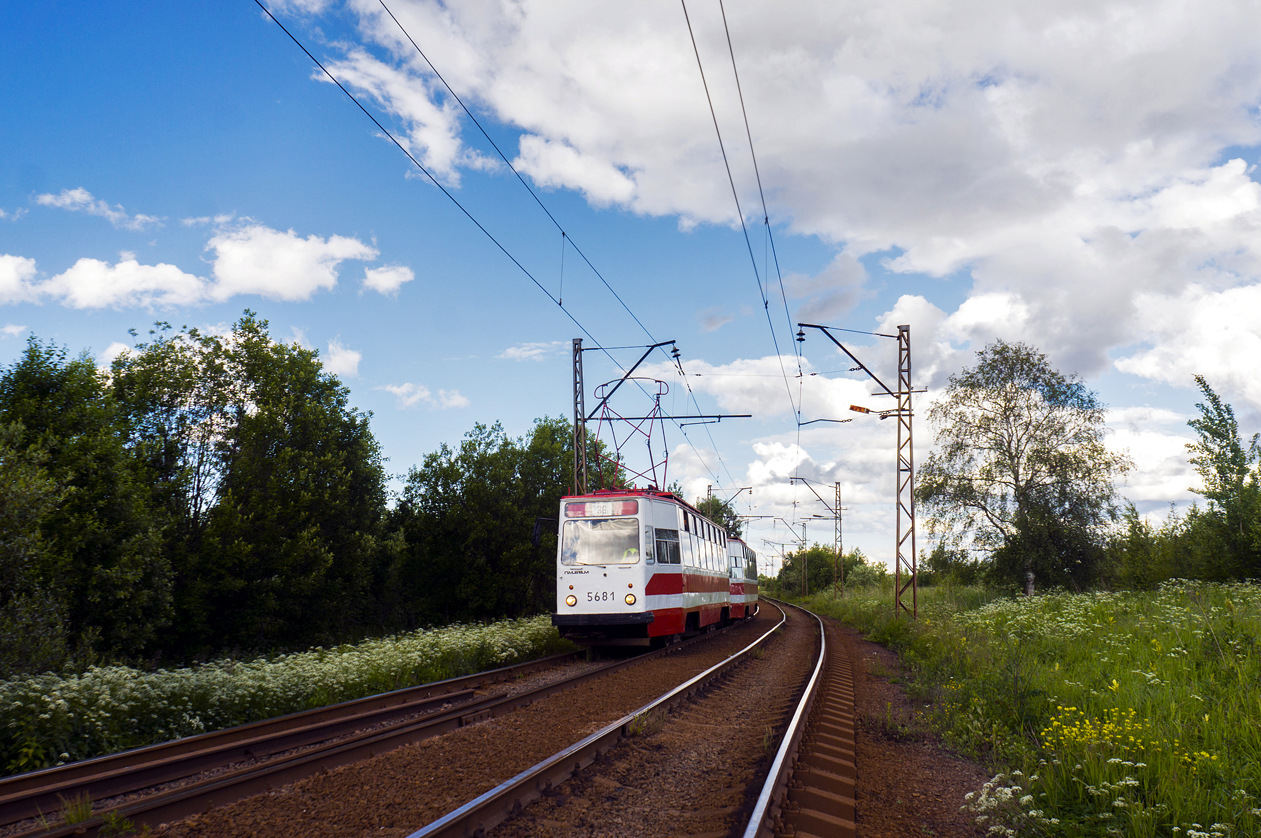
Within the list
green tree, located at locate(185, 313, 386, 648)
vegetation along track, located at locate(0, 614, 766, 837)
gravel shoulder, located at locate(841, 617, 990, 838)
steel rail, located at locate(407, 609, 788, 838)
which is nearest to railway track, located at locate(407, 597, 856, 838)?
steel rail, located at locate(407, 609, 788, 838)

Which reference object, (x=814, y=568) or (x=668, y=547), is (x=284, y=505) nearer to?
(x=668, y=547)

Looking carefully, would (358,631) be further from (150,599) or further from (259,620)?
(150,599)

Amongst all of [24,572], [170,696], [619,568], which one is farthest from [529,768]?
[24,572]

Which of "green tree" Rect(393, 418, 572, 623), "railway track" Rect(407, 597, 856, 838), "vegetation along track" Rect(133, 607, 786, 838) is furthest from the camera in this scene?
"green tree" Rect(393, 418, 572, 623)

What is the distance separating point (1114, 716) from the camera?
6148 millimetres

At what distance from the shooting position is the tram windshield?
50.9ft

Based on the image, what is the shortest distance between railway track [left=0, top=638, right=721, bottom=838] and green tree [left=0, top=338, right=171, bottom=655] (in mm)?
14498

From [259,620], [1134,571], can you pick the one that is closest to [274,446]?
[259,620]

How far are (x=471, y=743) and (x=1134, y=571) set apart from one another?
104 feet

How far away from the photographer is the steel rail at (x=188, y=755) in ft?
18.1

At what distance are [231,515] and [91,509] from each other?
7028mm

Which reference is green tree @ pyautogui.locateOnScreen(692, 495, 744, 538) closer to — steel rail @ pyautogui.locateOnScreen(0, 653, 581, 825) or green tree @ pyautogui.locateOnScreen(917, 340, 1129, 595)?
green tree @ pyautogui.locateOnScreen(917, 340, 1129, 595)

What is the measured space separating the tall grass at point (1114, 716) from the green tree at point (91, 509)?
20.9 m

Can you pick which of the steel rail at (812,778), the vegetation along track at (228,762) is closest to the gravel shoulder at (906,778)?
the steel rail at (812,778)
